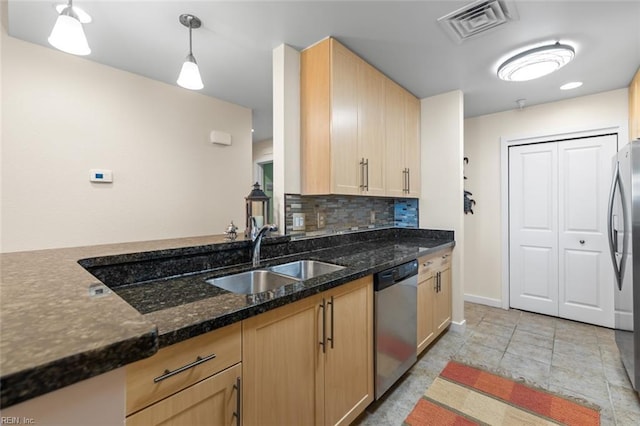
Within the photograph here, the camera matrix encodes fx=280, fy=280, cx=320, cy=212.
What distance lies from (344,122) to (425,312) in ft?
5.49

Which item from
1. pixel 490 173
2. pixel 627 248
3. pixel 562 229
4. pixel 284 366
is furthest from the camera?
pixel 490 173

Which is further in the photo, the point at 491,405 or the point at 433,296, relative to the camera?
the point at 433,296

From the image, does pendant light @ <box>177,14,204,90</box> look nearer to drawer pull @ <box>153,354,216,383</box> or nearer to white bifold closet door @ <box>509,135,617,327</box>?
drawer pull @ <box>153,354,216,383</box>

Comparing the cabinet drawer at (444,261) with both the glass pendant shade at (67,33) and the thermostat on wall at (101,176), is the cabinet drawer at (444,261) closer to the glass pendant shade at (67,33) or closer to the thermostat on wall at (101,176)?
the glass pendant shade at (67,33)

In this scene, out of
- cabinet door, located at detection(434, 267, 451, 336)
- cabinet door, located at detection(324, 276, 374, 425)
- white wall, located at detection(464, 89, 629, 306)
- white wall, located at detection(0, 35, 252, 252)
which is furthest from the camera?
white wall, located at detection(464, 89, 629, 306)

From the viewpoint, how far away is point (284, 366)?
118cm

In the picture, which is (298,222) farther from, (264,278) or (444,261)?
(444,261)

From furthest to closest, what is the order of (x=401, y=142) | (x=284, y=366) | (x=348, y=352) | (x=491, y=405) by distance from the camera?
(x=401, y=142)
(x=491, y=405)
(x=348, y=352)
(x=284, y=366)

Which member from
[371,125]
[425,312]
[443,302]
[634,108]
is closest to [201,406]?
[425,312]

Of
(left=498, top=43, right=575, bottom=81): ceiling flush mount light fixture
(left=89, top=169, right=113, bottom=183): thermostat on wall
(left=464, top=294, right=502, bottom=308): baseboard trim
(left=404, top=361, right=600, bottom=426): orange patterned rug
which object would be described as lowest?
(left=404, top=361, right=600, bottom=426): orange patterned rug

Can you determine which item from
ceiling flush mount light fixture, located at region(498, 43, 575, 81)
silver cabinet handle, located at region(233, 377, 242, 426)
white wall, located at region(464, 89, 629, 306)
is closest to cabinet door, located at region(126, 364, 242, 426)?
silver cabinet handle, located at region(233, 377, 242, 426)

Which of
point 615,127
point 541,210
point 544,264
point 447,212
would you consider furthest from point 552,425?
point 615,127

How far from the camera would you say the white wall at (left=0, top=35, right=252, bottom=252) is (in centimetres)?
210

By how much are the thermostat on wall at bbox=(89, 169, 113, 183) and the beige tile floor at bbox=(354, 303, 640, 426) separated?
2.76m
